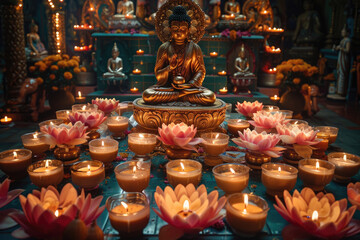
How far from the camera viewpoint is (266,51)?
8375mm

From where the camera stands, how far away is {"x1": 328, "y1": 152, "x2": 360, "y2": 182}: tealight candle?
2.11m

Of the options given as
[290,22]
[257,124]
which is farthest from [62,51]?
[290,22]

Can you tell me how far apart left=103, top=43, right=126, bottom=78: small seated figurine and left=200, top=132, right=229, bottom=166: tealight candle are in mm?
5237

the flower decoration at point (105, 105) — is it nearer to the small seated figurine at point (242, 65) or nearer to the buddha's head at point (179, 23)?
the buddha's head at point (179, 23)

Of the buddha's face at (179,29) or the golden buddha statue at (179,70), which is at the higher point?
the buddha's face at (179,29)

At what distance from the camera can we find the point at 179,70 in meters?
3.56

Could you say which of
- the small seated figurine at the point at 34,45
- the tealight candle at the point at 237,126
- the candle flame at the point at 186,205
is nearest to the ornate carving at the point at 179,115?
the tealight candle at the point at 237,126

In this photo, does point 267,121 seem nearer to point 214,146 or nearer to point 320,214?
point 214,146

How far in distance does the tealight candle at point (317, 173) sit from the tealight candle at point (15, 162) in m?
1.83

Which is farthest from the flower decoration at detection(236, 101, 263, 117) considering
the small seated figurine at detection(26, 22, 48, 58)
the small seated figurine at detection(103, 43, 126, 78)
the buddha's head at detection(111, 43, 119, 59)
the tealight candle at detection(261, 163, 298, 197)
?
the small seated figurine at detection(26, 22, 48, 58)

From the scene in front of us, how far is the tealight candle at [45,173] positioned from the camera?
1.85 metres

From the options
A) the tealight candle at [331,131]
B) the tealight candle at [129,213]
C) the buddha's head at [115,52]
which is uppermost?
the buddha's head at [115,52]

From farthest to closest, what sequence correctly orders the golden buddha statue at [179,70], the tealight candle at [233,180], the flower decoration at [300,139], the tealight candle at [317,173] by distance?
the golden buddha statue at [179,70] < the flower decoration at [300,139] < the tealight candle at [317,173] < the tealight candle at [233,180]

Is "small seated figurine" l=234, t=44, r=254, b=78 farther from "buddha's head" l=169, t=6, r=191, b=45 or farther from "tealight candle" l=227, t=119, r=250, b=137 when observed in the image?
"tealight candle" l=227, t=119, r=250, b=137
